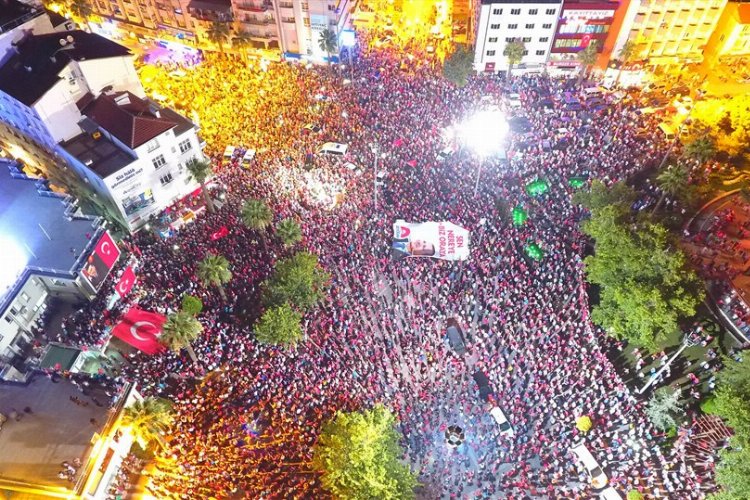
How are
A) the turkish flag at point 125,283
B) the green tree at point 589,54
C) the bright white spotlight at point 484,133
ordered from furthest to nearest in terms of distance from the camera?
the green tree at point 589,54 < the bright white spotlight at point 484,133 < the turkish flag at point 125,283

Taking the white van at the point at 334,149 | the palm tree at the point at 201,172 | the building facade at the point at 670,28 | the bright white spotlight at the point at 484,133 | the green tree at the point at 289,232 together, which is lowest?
the green tree at the point at 289,232

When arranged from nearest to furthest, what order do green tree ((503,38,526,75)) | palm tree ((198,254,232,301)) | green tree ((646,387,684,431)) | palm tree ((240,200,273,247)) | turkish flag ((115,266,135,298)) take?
green tree ((646,387,684,431)) → palm tree ((198,254,232,301)) → turkish flag ((115,266,135,298)) → palm tree ((240,200,273,247)) → green tree ((503,38,526,75))

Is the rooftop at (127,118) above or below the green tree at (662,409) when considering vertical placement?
above

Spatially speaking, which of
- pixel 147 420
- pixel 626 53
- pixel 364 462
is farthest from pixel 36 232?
pixel 626 53

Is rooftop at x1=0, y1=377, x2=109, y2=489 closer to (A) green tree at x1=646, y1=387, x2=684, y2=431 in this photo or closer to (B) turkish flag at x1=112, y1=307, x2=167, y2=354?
(B) turkish flag at x1=112, y1=307, x2=167, y2=354

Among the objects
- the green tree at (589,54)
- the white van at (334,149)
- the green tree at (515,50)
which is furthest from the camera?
the green tree at (515,50)

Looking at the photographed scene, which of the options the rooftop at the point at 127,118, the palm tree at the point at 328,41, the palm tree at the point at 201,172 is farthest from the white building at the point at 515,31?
the rooftop at the point at 127,118

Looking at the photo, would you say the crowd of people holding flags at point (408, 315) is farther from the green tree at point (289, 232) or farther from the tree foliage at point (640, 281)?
the green tree at point (289, 232)

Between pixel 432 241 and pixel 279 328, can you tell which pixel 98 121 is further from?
pixel 432 241

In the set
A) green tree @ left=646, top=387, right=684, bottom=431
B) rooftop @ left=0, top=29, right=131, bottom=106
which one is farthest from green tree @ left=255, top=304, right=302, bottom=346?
rooftop @ left=0, top=29, right=131, bottom=106
